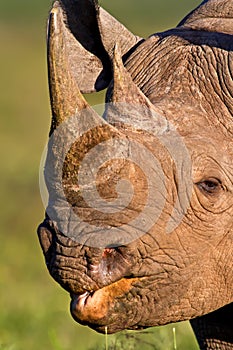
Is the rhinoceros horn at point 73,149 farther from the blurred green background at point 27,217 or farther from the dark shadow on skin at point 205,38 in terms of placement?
the blurred green background at point 27,217

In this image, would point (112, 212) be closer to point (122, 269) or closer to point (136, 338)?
point (122, 269)

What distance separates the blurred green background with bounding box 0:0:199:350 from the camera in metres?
11.1

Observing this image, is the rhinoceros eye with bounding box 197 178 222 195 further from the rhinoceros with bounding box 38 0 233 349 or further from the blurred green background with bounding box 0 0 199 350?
the blurred green background with bounding box 0 0 199 350

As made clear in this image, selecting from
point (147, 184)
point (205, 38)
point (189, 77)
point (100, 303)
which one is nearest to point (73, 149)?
point (147, 184)

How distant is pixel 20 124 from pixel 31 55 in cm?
1268

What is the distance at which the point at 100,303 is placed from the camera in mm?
7277

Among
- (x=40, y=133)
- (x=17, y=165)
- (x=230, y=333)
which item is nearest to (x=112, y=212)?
(x=230, y=333)

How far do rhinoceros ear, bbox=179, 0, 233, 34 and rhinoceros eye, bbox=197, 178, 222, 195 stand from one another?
985 mm

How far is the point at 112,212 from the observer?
719 centimetres

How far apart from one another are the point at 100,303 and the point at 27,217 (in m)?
11.7

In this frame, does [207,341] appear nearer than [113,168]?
No

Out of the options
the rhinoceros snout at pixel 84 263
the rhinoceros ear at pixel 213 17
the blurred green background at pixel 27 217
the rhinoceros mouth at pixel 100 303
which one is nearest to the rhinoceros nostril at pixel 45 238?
the rhinoceros snout at pixel 84 263

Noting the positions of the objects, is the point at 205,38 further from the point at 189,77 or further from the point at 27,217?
the point at 27,217

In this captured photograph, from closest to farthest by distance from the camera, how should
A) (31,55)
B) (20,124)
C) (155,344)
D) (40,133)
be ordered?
(155,344) < (40,133) < (20,124) < (31,55)
